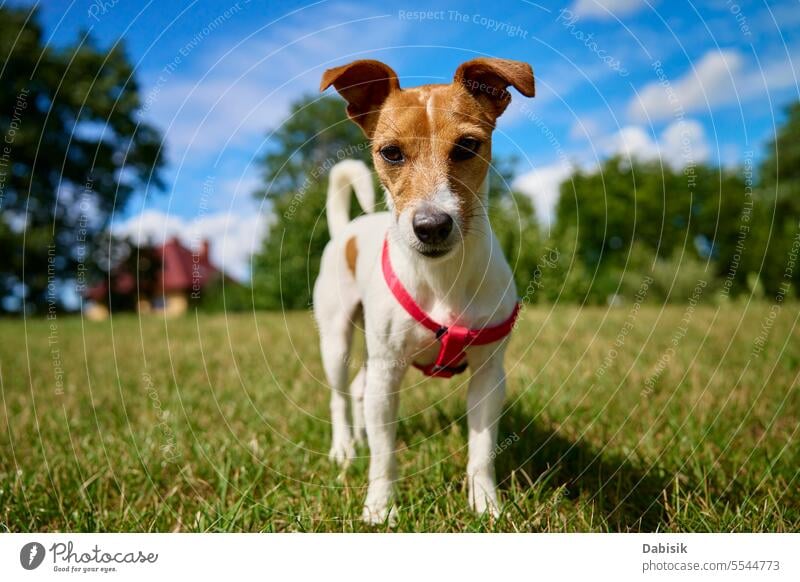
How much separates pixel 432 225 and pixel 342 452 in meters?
2.13

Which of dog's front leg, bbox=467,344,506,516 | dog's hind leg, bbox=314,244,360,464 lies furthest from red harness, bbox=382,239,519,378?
dog's hind leg, bbox=314,244,360,464

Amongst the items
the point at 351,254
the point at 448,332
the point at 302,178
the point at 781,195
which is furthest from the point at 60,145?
the point at 781,195

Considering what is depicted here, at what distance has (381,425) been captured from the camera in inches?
122

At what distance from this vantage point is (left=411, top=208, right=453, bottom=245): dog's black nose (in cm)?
253

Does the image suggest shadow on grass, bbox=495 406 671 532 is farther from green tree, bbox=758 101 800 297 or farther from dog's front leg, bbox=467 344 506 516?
green tree, bbox=758 101 800 297

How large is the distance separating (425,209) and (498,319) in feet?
2.66

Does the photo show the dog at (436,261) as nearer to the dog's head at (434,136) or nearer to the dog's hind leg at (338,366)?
the dog's head at (434,136)

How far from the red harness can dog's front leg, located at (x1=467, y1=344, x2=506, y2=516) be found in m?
0.11

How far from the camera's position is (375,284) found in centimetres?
324

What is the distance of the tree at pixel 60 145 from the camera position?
562cm
